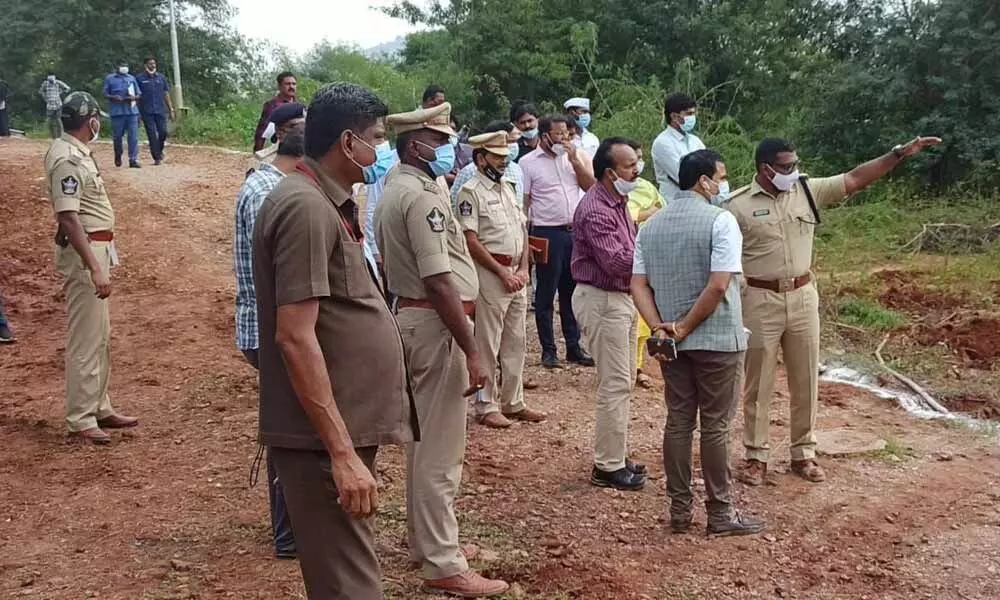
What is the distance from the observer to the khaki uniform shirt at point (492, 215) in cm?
580

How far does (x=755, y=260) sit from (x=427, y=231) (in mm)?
2182

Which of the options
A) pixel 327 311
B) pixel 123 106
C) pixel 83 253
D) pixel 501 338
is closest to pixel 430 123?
pixel 327 311

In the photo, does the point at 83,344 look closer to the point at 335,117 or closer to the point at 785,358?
the point at 335,117

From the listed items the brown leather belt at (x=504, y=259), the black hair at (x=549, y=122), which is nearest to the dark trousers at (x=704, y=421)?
the brown leather belt at (x=504, y=259)

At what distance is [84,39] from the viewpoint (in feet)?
95.2

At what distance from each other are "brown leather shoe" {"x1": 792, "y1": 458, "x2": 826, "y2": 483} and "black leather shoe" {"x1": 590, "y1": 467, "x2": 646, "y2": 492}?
3.08 ft

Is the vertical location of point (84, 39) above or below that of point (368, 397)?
above

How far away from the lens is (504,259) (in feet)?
19.9

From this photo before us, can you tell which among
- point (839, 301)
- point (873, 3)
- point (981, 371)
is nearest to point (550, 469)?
point (981, 371)

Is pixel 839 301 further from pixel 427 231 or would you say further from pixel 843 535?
pixel 427 231

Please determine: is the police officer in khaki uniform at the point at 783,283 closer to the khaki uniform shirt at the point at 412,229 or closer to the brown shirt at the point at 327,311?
the khaki uniform shirt at the point at 412,229

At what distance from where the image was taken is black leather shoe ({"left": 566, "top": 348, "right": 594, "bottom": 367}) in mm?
7883

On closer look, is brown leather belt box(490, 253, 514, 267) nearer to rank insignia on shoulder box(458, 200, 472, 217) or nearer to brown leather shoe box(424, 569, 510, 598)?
rank insignia on shoulder box(458, 200, 472, 217)

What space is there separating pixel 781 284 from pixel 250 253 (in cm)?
283
